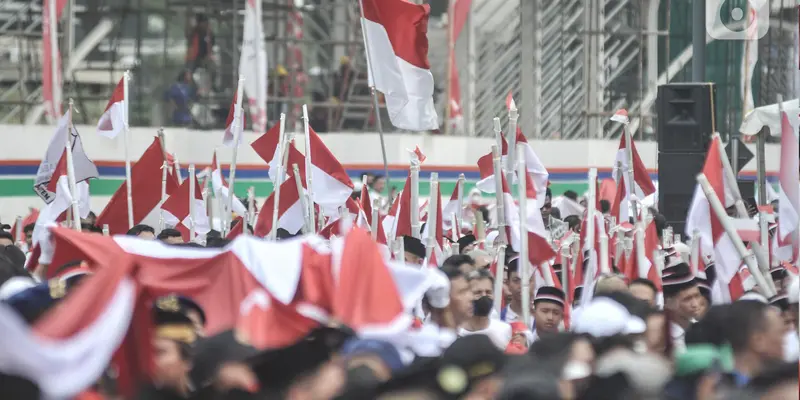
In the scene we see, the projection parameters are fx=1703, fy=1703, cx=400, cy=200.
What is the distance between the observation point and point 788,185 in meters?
10.6

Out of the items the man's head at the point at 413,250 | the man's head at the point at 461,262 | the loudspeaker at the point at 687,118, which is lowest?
the man's head at the point at 413,250

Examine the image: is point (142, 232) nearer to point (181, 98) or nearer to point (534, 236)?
point (534, 236)

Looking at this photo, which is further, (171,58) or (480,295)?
(171,58)

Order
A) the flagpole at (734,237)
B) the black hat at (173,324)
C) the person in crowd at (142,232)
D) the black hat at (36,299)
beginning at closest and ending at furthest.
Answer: the black hat at (173,324) < the black hat at (36,299) < the flagpole at (734,237) < the person in crowd at (142,232)

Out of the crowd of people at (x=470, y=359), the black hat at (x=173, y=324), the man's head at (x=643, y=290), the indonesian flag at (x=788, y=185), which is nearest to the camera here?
the crowd of people at (x=470, y=359)

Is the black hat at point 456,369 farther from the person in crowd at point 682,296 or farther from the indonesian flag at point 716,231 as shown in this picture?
the indonesian flag at point 716,231

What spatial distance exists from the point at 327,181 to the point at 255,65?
764cm

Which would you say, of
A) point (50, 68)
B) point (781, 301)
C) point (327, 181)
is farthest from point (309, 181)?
point (50, 68)

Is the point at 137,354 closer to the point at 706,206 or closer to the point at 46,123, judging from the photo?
the point at 706,206

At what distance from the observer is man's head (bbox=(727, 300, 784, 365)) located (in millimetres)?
6723

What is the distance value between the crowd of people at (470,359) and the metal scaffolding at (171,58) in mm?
13281

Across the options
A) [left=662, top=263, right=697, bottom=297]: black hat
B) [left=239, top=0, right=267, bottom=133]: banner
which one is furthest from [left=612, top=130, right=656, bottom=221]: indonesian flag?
[left=239, top=0, right=267, bottom=133]: banner

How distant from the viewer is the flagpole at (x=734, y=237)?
9164mm

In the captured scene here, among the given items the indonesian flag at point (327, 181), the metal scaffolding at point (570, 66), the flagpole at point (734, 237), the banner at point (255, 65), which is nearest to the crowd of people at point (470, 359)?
the flagpole at point (734, 237)
